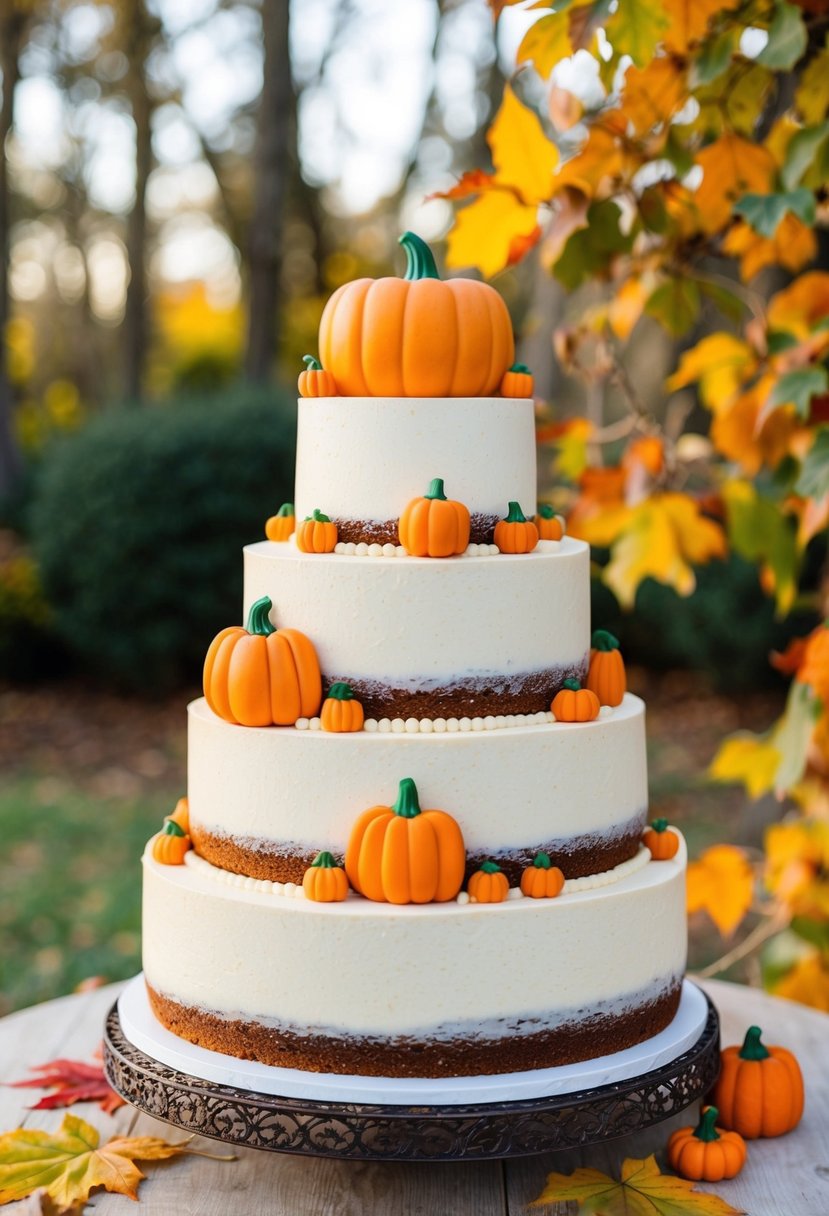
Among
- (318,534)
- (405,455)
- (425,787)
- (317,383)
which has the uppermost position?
(317,383)

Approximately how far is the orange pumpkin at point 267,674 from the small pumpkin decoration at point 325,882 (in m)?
0.30

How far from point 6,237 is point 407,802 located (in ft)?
38.5

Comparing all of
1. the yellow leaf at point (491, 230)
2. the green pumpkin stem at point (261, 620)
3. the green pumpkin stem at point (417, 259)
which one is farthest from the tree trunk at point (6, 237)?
the green pumpkin stem at point (261, 620)

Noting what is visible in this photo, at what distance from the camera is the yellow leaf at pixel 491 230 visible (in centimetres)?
317

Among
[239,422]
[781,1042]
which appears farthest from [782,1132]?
[239,422]

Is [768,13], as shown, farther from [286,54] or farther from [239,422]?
[286,54]

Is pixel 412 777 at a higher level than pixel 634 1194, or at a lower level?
higher

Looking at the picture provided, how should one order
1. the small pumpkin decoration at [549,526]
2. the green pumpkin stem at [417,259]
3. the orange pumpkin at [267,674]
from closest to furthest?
the orange pumpkin at [267,674], the green pumpkin stem at [417,259], the small pumpkin decoration at [549,526]

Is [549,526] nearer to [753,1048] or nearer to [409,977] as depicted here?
[409,977]

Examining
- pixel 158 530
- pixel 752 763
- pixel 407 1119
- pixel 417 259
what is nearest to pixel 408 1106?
pixel 407 1119

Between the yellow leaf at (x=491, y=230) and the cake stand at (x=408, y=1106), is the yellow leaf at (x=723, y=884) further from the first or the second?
the yellow leaf at (x=491, y=230)

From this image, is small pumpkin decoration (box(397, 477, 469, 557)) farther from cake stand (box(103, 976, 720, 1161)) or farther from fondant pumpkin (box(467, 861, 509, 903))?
cake stand (box(103, 976, 720, 1161))

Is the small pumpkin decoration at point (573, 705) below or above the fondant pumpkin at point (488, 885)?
above

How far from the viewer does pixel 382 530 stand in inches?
107
